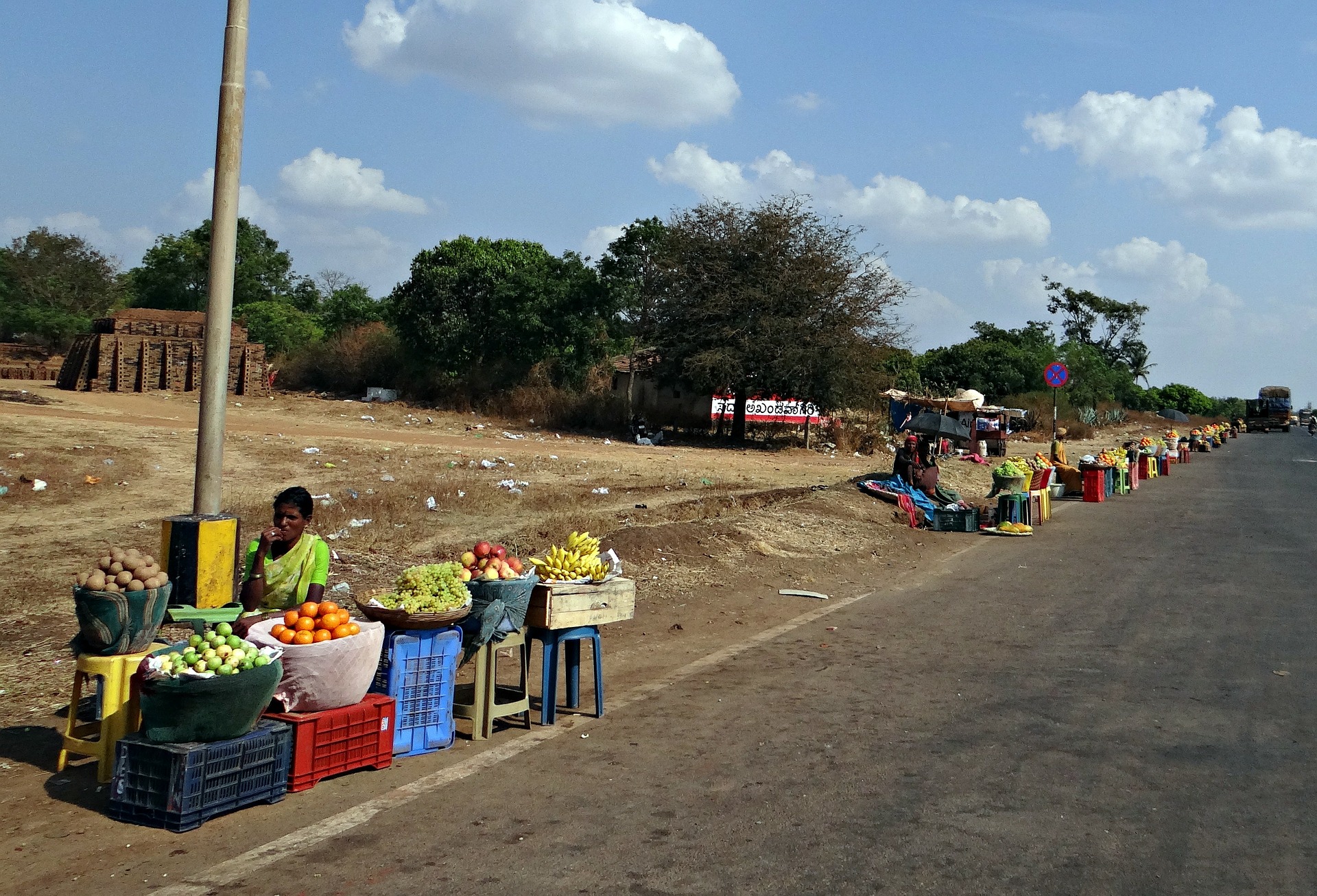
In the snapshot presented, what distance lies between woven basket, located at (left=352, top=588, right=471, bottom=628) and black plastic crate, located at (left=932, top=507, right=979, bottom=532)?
42.6ft

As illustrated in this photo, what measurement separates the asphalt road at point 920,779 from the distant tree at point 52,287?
50.9 m

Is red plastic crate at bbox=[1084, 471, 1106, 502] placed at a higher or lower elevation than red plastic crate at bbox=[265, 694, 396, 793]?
higher

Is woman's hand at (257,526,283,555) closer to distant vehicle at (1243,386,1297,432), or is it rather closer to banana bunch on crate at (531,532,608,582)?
banana bunch on crate at (531,532,608,582)

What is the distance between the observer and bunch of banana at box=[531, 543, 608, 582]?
267 inches

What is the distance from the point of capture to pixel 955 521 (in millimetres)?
17594

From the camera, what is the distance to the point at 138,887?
414cm

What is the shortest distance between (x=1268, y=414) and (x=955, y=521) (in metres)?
78.8

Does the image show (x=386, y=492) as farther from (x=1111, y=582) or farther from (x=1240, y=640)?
(x=1240, y=640)

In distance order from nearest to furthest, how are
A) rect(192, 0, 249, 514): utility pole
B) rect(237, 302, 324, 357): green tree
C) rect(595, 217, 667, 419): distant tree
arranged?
rect(192, 0, 249, 514): utility pole → rect(595, 217, 667, 419): distant tree → rect(237, 302, 324, 357): green tree

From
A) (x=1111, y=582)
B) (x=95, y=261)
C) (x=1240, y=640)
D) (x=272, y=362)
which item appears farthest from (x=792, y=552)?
(x=95, y=261)

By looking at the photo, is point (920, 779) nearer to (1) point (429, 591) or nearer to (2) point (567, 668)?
(2) point (567, 668)

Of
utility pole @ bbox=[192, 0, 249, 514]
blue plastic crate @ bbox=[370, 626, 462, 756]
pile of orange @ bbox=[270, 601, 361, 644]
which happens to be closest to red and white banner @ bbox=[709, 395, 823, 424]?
utility pole @ bbox=[192, 0, 249, 514]

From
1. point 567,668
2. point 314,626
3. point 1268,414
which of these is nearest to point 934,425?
point 567,668

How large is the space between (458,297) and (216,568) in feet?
111
